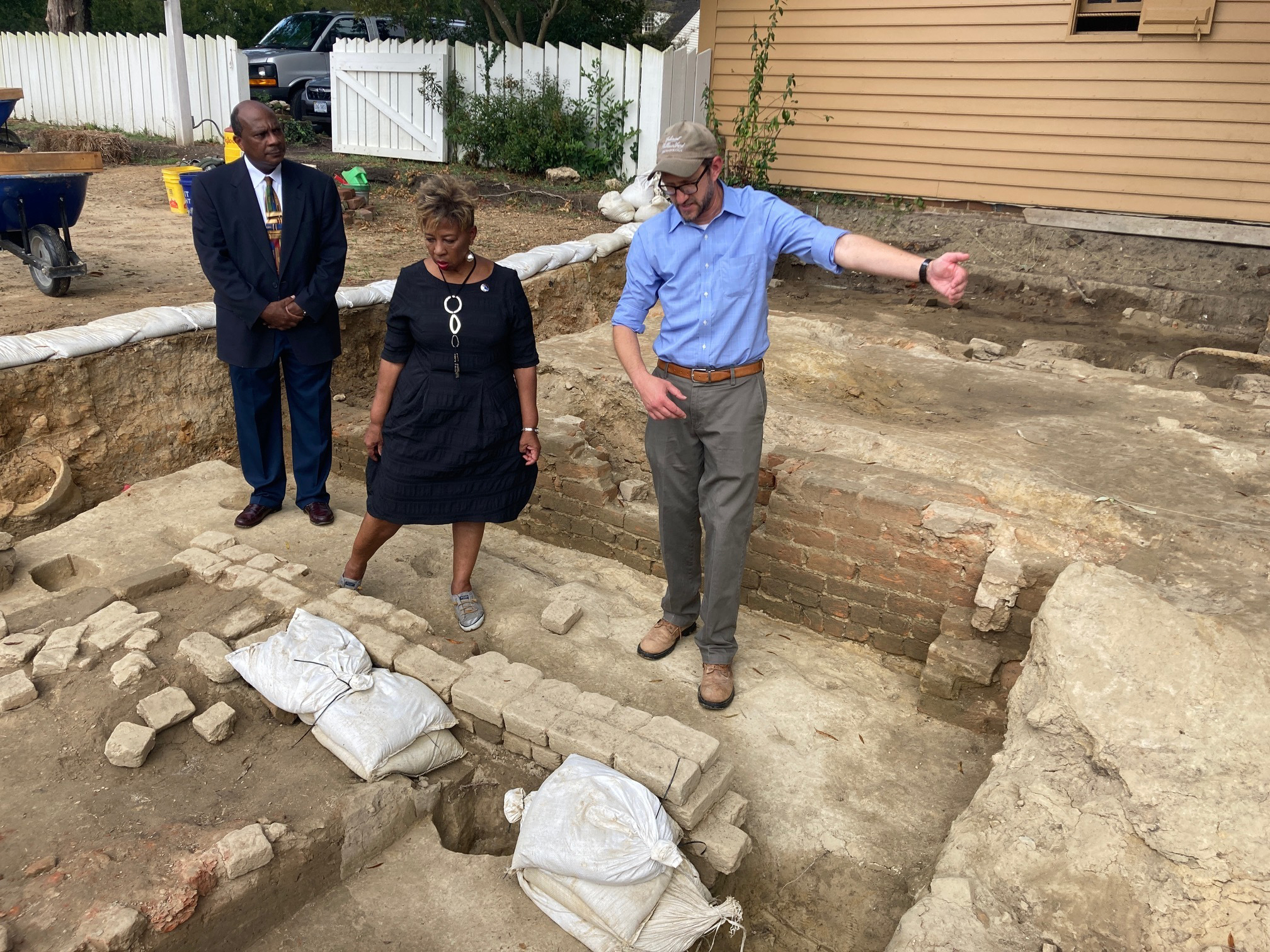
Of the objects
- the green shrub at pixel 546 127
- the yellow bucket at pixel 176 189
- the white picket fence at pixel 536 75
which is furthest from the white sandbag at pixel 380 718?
the green shrub at pixel 546 127

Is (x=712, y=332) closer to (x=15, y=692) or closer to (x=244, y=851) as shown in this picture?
(x=244, y=851)

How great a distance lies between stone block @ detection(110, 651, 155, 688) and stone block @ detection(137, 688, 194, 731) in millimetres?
148

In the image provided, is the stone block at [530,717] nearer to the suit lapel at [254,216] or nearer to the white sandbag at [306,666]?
the white sandbag at [306,666]

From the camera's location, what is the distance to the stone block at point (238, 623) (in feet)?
12.1

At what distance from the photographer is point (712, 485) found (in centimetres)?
349

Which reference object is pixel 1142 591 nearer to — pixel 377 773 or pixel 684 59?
pixel 377 773

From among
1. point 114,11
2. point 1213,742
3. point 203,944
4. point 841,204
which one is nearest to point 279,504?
point 203,944

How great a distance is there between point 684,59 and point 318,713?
10188mm

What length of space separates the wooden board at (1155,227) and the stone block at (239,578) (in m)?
8.80

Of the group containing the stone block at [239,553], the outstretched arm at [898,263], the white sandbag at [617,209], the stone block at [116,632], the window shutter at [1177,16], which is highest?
the window shutter at [1177,16]

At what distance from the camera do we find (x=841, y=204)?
1092 cm

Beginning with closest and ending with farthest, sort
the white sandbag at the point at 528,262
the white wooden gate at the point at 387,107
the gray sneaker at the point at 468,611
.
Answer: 1. the gray sneaker at the point at 468,611
2. the white sandbag at the point at 528,262
3. the white wooden gate at the point at 387,107

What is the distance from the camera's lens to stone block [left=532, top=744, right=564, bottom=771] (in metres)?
3.18

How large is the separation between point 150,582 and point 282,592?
0.62 m
